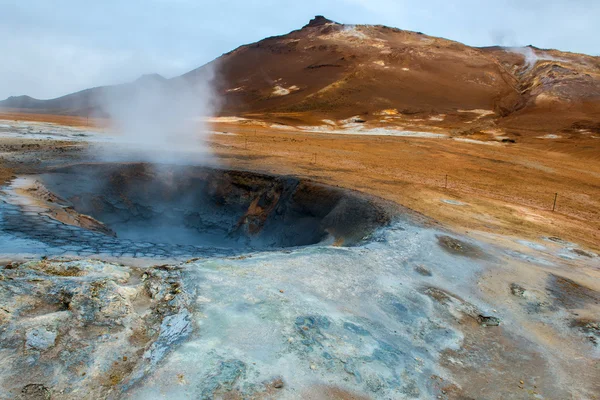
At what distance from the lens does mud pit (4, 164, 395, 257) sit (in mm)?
6719

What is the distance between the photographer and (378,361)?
2982 millimetres

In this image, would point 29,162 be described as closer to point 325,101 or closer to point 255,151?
point 255,151

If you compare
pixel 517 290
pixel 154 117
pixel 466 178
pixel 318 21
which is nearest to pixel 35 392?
pixel 517 290

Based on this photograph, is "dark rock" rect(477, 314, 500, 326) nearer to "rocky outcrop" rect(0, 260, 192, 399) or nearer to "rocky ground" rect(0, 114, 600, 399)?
"rocky ground" rect(0, 114, 600, 399)

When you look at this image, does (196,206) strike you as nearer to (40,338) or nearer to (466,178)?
(40,338)

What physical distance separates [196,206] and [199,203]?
101 millimetres

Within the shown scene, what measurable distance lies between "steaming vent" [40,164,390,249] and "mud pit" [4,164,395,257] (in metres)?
0.02

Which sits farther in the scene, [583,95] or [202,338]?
[583,95]

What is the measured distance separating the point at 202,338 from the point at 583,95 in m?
38.7

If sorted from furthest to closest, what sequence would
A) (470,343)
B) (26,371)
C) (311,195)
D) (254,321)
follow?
(311,195) → (470,343) → (254,321) → (26,371)

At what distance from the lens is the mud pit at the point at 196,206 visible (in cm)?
672

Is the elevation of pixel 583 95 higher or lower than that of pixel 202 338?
higher

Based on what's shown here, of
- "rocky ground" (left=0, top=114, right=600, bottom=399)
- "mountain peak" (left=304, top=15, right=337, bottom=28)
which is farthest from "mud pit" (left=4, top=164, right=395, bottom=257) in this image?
"mountain peak" (left=304, top=15, right=337, bottom=28)

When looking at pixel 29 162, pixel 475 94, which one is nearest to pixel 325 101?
pixel 475 94
